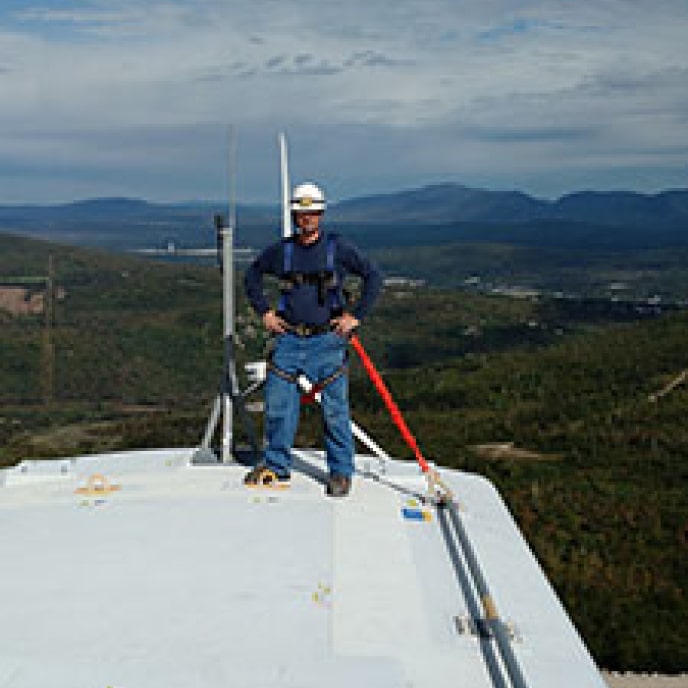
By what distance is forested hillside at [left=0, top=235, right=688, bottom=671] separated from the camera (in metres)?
22.6

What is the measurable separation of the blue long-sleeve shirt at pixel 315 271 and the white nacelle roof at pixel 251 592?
1.74 metres

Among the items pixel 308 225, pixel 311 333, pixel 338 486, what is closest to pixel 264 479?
pixel 338 486

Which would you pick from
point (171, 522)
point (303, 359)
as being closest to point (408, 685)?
point (171, 522)

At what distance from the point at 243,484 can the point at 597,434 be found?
144 ft

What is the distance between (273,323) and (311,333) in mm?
403

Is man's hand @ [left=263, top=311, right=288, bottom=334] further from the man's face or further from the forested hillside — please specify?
the forested hillside

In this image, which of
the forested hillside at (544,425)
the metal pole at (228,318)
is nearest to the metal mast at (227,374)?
the metal pole at (228,318)

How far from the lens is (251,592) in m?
6.47

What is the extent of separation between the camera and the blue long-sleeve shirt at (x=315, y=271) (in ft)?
29.8

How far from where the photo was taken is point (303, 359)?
9.21 meters

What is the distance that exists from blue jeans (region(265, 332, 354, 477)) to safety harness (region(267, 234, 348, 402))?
0.05 meters

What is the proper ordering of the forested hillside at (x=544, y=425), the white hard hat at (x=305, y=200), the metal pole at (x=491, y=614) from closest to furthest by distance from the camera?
the metal pole at (x=491, y=614)
the white hard hat at (x=305, y=200)
the forested hillside at (x=544, y=425)

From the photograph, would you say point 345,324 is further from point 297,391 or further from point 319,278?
point 297,391

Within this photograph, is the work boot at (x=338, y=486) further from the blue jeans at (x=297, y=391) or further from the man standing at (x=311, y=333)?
the blue jeans at (x=297, y=391)
